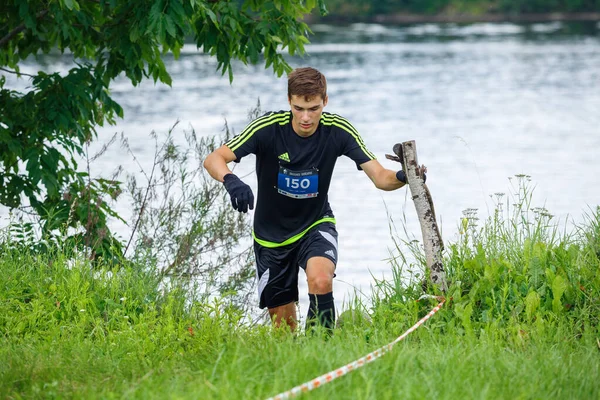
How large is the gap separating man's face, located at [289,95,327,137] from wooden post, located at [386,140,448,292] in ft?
1.75

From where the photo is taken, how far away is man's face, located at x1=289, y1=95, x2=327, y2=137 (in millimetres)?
5938

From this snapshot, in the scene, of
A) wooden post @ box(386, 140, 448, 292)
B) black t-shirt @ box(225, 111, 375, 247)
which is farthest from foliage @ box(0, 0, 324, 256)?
wooden post @ box(386, 140, 448, 292)

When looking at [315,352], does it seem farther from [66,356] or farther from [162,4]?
[162,4]

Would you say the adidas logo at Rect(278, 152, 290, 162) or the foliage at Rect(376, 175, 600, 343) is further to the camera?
the adidas logo at Rect(278, 152, 290, 162)

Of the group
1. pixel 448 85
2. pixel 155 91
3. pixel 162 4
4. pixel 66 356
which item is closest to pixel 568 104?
pixel 448 85

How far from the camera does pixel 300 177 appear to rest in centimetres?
616

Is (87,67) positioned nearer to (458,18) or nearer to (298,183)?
(298,183)

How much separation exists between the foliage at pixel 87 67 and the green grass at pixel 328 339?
719mm

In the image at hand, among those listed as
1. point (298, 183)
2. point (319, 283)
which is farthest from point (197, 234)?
point (319, 283)

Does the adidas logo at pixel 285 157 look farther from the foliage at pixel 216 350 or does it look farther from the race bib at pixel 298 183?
the foliage at pixel 216 350

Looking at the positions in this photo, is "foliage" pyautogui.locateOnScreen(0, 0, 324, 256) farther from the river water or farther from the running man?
the river water

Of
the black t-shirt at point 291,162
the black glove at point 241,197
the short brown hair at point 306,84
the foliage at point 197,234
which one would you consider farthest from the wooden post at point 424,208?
the foliage at point 197,234

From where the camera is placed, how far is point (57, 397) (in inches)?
168

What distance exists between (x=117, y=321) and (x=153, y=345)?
75 cm
